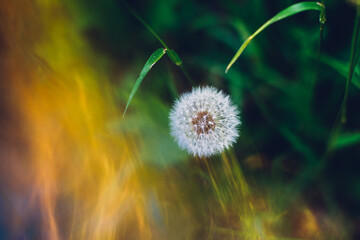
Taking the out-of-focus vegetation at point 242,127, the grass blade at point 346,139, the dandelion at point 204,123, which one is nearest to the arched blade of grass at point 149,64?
the dandelion at point 204,123

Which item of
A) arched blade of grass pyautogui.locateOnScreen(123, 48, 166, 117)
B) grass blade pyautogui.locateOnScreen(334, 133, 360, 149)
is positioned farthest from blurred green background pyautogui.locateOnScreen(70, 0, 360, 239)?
arched blade of grass pyautogui.locateOnScreen(123, 48, 166, 117)

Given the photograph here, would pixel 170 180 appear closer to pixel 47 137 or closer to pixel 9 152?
pixel 47 137

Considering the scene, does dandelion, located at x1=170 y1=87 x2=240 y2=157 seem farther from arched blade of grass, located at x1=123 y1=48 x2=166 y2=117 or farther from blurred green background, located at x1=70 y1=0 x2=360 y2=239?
blurred green background, located at x1=70 y1=0 x2=360 y2=239

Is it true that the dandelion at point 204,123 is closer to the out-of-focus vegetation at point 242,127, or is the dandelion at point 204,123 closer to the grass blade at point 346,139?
the out-of-focus vegetation at point 242,127

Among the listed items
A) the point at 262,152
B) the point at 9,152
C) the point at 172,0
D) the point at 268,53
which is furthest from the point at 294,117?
the point at 9,152

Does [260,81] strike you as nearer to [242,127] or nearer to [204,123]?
[242,127]
